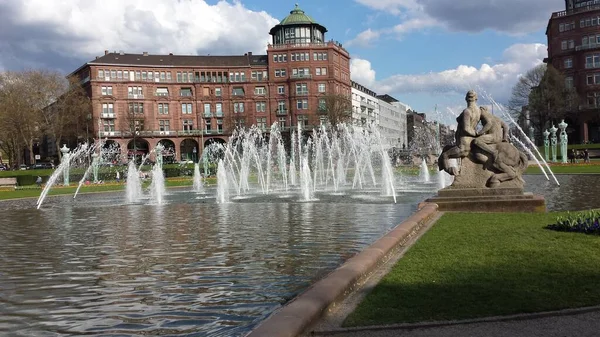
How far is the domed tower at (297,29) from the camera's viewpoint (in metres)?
97.1

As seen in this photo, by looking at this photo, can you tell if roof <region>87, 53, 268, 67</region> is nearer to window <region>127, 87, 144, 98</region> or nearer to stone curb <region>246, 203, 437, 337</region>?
window <region>127, 87, 144, 98</region>

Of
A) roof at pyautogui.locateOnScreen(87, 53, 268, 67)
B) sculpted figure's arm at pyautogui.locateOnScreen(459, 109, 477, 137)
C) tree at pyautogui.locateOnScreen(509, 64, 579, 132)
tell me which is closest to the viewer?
sculpted figure's arm at pyautogui.locateOnScreen(459, 109, 477, 137)

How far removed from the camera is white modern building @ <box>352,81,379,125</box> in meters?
116

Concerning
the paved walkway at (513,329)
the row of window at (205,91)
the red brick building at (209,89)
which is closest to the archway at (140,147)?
the red brick building at (209,89)

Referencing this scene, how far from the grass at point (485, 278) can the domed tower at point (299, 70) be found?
85.2 m

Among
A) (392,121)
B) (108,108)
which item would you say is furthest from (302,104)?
(392,121)

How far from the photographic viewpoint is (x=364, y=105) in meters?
125

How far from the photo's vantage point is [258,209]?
19406 millimetres

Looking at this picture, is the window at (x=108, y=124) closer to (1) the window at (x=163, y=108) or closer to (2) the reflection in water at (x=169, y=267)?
(1) the window at (x=163, y=108)

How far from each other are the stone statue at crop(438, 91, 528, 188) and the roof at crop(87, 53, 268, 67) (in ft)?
284

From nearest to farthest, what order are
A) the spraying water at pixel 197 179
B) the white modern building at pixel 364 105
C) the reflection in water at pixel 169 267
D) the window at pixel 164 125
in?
the reflection in water at pixel 169 267, the spraying water at pixel 197 179, the window at pixel 164 125, the white modern building at pixel 364 105

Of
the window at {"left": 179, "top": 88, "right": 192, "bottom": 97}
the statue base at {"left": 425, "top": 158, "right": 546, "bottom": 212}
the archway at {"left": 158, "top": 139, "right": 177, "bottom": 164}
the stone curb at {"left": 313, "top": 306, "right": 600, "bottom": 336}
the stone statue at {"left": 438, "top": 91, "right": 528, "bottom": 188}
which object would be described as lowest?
the stone curb at {"left": 313, "top": 306, "right": 600, "bottom": 336}

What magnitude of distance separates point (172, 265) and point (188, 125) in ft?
300

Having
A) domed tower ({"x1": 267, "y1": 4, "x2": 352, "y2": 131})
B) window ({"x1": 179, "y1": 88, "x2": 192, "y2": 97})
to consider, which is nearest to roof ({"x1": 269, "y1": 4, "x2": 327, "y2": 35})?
domed tower ({"x1": 267, "y1": 4, "x2": 352, "y2": 131})
